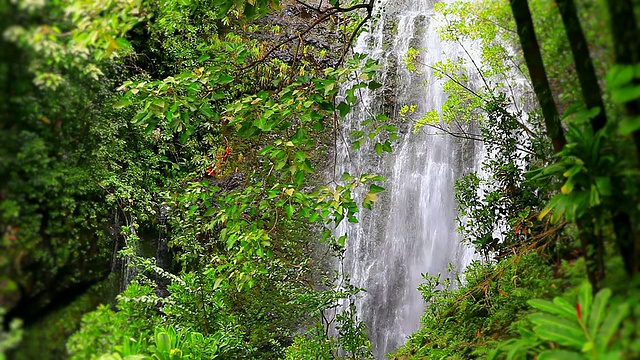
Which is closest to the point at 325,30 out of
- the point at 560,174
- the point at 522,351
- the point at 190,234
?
the point at 190,234

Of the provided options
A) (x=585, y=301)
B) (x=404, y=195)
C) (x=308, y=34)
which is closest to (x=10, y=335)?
(x=585, y=301)

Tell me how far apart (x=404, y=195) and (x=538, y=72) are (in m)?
6.40

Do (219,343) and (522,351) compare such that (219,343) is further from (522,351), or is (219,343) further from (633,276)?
(633,276)

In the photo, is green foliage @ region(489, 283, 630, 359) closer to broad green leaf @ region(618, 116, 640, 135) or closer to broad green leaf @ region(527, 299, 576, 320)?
broad green leaf @ region(527, 299, 576, 320)

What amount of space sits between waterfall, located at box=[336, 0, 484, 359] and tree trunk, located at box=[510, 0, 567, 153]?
202 inches

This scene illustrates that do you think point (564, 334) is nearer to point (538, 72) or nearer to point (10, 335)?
point (538, 72)

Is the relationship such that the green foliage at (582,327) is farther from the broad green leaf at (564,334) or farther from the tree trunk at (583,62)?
the tree trunk at (583,62)

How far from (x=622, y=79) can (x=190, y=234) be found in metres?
5.71

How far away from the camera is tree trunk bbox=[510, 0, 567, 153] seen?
2.62 meters

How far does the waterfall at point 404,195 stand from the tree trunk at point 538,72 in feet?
16.8

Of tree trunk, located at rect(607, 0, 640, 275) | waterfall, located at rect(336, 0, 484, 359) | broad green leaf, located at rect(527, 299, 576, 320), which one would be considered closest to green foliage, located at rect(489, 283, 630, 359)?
broad green leaf, located at rect(527, 299, 576, 320)

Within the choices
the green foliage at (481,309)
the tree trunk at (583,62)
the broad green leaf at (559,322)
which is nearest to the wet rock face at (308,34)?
the green foliage at (481,309)

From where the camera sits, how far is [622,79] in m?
1.61

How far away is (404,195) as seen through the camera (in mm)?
8969
